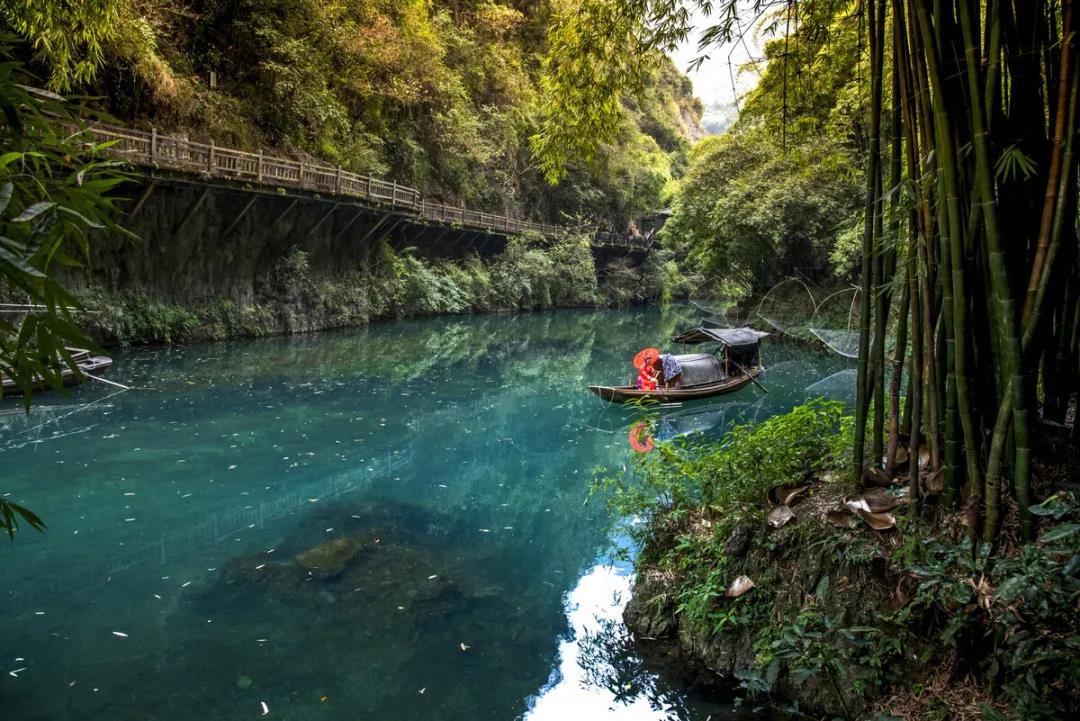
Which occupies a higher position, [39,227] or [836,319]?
[39,227]

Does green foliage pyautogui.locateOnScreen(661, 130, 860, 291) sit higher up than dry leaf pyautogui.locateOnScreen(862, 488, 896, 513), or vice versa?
green foliage pyautogui.locateOnScreen(661, 130, 860, 291)

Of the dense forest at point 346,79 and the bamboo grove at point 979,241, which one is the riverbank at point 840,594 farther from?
the dense forest at point 346,79

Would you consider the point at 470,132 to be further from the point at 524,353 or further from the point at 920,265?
the point at 920,265

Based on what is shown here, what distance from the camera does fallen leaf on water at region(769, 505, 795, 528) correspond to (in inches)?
136

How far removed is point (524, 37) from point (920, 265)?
97.1 ft

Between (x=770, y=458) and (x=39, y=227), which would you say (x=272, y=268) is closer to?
(x=770, y=458)

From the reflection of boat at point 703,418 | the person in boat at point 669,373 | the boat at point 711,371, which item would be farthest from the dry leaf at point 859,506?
the person in boat at point 669,373

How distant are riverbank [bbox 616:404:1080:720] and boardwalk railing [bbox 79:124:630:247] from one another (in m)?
7.64

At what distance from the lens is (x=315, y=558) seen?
16.4 feet

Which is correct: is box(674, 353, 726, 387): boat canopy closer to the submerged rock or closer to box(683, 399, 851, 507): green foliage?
box(683, 399, 851, 507): green foliage

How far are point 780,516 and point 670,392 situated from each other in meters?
7.09

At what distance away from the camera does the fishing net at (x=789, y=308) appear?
1780 cm

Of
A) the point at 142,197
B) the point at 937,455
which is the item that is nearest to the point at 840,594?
the point at 937,455

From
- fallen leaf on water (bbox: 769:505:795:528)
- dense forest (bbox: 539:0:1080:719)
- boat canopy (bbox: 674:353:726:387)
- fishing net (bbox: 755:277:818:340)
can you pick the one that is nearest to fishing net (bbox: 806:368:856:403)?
boat canopy (bbox: 674:353:726:387)
